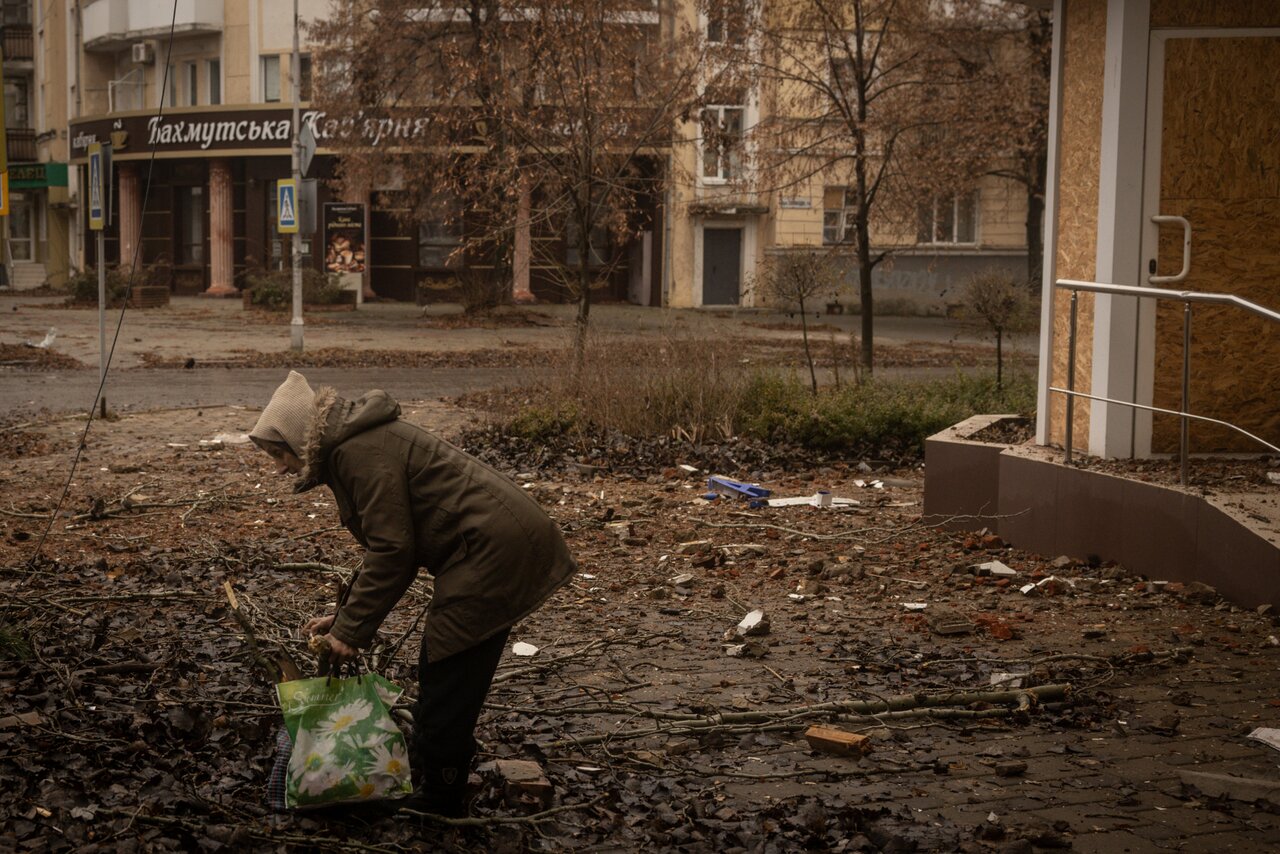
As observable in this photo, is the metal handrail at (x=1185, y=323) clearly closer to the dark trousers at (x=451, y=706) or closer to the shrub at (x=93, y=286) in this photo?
the dark trousers at (x=451, y=706)

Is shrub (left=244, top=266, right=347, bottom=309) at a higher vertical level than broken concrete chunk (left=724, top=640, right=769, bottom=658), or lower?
higher

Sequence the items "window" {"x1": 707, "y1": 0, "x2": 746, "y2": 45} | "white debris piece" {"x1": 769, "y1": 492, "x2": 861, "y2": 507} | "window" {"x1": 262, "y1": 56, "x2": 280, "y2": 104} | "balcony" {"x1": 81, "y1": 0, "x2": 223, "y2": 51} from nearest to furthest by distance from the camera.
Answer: "white debris piece" {"x1": 769, "y1": 492, "x2": 861, "y2": 507} → "window" {"x1": 707, "y1": 0, "x2": 746, "y2": 45} → "window" {"x1": 262, "y1": 56, "x2": 280, "y2": 104} → "balcony" {"x1": 81, "y1": 0, "x2": 223, "y2": 51}

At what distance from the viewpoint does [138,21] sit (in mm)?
46406

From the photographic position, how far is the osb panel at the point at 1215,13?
828 centimetres

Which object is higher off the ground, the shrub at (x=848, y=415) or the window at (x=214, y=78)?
the window at (x=214, y=78)

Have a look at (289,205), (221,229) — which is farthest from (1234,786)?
(221,229)

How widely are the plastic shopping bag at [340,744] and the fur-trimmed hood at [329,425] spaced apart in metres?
0.61

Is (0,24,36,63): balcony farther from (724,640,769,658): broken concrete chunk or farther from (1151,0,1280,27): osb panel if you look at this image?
(724,640,769,658): broken concrete chunk

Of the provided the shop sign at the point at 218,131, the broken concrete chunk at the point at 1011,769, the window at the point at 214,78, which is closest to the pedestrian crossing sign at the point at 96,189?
the broken concrete chunk at the point at 1011,769

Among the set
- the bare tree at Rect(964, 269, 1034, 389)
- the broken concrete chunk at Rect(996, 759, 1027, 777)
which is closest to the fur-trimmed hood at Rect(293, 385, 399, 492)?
the broken concrete chunk at Rect(996, 759, 1027, 777)

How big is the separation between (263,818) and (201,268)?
4510cm

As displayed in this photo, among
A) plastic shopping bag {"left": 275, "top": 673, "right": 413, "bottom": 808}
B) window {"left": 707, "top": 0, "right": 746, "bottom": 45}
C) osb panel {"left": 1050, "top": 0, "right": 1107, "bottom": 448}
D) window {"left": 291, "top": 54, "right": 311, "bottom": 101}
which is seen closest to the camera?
plastic shopping bag {"left": 275, "top": 673, "right": 413, "bottom": 808}

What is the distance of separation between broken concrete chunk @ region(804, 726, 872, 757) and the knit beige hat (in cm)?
214

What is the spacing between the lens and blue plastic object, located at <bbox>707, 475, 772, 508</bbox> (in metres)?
10.3
